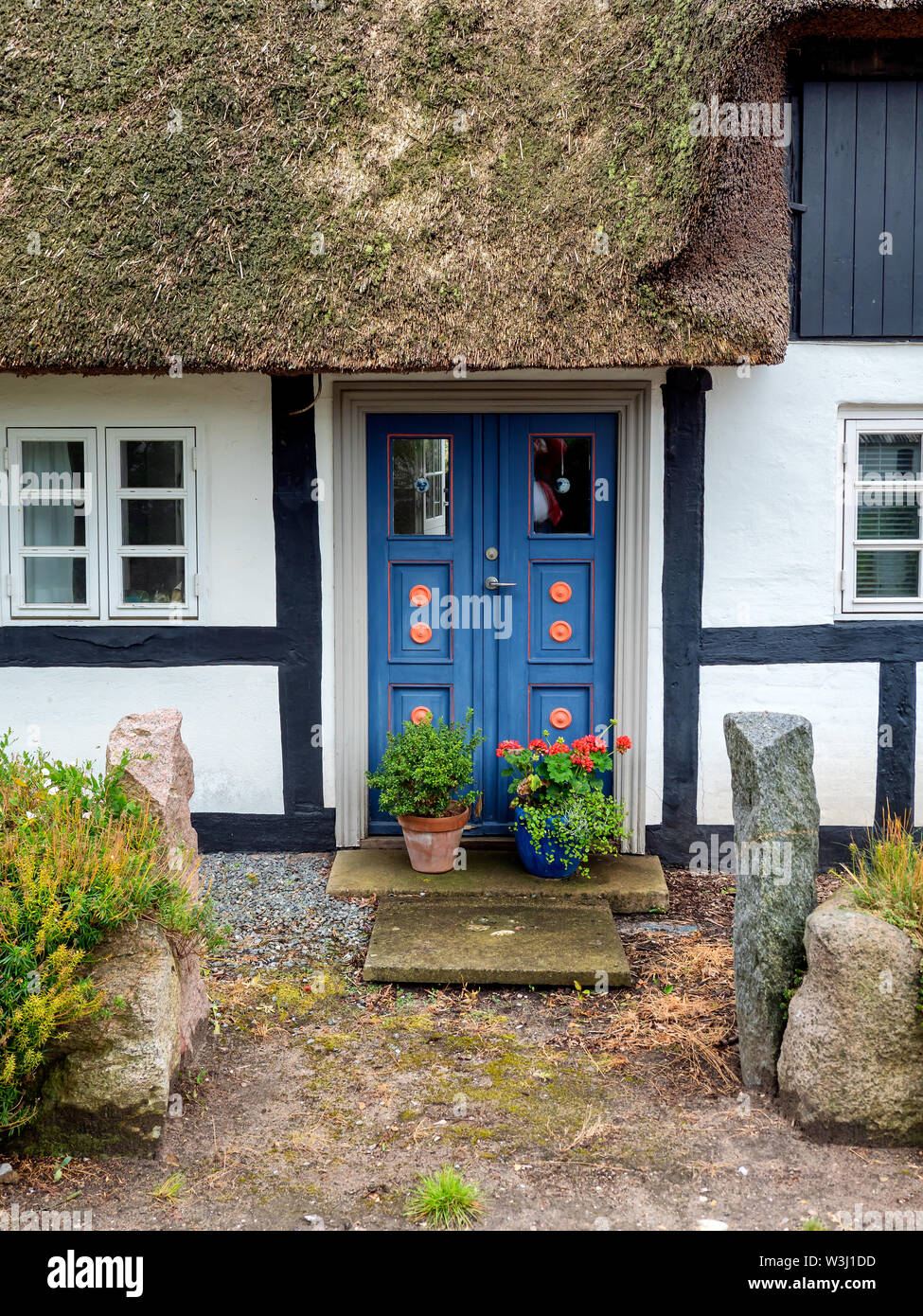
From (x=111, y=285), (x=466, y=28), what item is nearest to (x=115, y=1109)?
(x=111, y=285)

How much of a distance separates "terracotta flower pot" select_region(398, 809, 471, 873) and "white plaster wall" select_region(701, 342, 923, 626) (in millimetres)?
1672

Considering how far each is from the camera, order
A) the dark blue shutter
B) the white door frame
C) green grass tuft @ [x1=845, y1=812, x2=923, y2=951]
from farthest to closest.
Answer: the white door frame → the dark blue shutter → green grass tuft @ [x1=845, y1=812, x2=923, y2=951]

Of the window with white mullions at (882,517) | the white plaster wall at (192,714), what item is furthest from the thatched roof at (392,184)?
the white plaster wall at (192,714)

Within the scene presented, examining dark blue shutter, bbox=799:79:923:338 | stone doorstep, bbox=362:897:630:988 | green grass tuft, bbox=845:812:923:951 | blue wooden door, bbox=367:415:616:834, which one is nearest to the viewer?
green grass tuft, bbox=845:812:923:951

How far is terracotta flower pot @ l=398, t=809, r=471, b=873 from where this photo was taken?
5.20 meters

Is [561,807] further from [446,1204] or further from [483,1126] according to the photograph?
[446,1204]

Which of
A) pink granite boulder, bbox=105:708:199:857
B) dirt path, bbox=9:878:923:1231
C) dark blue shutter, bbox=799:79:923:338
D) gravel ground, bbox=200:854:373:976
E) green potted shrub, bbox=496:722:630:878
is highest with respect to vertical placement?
dark blue shutter, bbox=799:79:923:338

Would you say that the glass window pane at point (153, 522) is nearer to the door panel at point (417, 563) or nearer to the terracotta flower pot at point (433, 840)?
the door panel at point (417, 563)

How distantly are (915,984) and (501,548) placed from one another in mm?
3215

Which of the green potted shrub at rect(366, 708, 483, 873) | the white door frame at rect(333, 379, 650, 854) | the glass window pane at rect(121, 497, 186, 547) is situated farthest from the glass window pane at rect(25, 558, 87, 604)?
the green potted shrub at rect(366, 708, 483, 873)

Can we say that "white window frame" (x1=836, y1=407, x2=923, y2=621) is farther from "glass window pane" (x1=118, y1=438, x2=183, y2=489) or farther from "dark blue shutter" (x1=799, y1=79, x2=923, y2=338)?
"glass window pane" (x1=118, y1=438, x2=183, y2=489)

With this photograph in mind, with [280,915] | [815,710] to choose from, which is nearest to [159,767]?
[280,915]

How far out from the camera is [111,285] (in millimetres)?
4930

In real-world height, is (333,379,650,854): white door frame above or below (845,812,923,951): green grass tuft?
above
